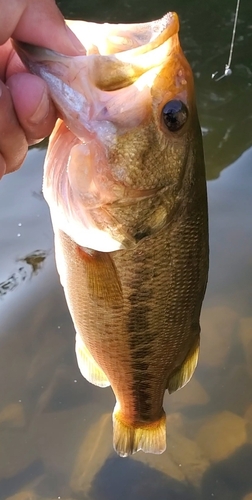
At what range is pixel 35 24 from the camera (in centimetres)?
109

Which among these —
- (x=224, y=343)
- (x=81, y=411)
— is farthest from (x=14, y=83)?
(x=224, y=343)

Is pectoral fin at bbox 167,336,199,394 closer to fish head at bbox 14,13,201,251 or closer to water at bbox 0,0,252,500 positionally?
fish head at bbox 14,13,201,251

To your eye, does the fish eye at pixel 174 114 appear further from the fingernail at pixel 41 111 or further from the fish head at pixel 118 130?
the fingernail at pixel 41 111

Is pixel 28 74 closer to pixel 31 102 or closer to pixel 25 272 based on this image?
pixel 31 102

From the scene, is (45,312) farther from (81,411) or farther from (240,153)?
(240,153)

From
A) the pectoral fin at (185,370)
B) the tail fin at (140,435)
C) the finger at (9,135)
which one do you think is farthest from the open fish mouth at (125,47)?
the tail fin at (140,435)

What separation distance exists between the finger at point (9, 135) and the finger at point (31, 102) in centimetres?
1

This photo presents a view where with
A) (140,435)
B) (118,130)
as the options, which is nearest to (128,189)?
(118,130)

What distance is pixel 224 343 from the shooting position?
9.96ft

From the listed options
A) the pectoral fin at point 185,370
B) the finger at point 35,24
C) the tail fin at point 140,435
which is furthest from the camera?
the tail fin at point 140,435

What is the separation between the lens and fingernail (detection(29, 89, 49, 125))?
1117mm

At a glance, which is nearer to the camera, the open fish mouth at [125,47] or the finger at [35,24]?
the finger at [35,24]

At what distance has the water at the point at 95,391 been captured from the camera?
261 cm

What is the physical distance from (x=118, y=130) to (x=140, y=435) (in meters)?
1.10
